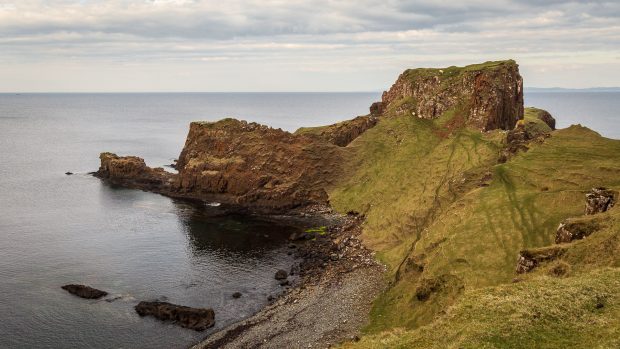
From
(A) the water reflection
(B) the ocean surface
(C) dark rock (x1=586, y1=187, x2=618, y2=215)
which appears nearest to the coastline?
(B) the ocean surface

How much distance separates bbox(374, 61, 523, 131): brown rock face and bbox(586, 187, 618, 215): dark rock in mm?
65084

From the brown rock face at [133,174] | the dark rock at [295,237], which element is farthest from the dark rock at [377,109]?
the dark rock at [295,237]

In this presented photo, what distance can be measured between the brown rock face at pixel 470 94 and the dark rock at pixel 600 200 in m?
65.1

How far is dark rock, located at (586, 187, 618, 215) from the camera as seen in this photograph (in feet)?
189

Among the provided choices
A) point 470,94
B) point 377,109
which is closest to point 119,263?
point 470,94

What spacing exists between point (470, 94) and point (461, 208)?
63.3m

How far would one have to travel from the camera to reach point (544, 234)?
63.0m

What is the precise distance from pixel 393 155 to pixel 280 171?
94.5ft

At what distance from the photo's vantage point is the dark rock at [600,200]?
57.5m

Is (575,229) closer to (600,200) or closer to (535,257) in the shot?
(535,257)

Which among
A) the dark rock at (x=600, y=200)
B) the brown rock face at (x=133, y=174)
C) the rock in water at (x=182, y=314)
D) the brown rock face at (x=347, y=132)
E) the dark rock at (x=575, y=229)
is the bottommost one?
the rock in water at (x=182, y=314)

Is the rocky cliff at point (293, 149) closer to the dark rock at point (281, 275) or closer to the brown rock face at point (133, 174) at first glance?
the brown rock face at point (133, 174)

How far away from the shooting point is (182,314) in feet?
207

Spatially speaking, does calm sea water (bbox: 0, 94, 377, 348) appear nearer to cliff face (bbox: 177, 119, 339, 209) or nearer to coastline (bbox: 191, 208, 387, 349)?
coastline (bbox: 191, 208, 387, 349)
